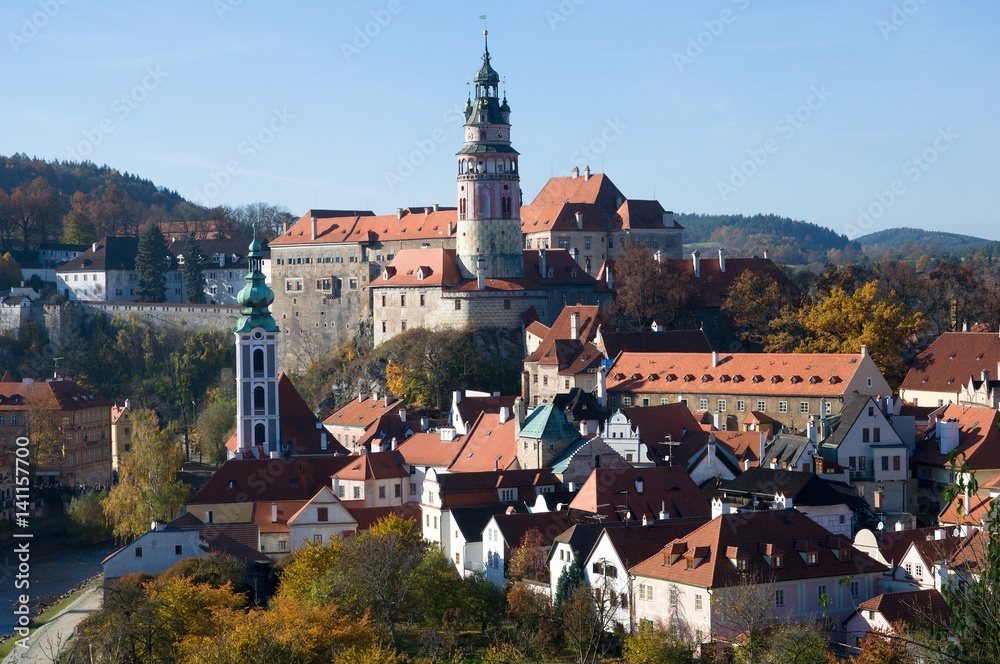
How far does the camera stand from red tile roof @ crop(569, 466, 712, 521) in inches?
1615

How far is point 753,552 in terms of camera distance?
33.6 metres

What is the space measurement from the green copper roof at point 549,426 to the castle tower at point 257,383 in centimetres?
1354

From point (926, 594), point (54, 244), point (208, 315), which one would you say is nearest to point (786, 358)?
point (926, 594)

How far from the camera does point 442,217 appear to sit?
83.5 m

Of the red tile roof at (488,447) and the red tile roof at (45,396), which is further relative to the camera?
the red tile roof at (45,396)

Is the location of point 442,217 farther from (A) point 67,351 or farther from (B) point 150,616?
(B) point 150,616

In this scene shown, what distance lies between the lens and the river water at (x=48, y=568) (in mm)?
47188

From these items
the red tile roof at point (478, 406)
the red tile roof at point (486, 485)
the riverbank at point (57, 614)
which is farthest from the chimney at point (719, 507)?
the red tile roof at point (478, 406)

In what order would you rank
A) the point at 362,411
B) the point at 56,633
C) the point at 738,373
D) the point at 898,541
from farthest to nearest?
the point at 362,411 → the point at 738,373 → the point at 56,633 → the point at 898,541

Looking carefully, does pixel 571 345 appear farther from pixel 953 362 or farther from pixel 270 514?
pixel 270 514

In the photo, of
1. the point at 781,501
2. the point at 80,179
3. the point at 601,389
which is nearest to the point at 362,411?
the point at 601,389

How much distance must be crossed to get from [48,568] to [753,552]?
27848mm

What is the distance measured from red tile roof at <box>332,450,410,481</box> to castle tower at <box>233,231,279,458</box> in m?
7.18

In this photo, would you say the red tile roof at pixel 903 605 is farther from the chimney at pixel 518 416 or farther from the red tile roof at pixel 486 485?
the chimney at pixel 518 416
